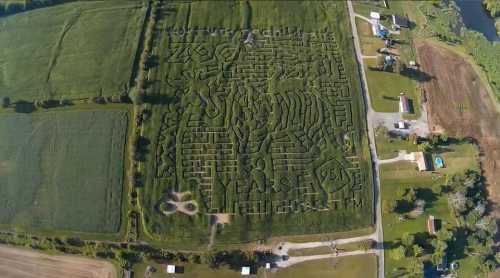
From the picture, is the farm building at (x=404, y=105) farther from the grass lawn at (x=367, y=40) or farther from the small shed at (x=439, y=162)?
the grass lawn at (x=367, y=40)

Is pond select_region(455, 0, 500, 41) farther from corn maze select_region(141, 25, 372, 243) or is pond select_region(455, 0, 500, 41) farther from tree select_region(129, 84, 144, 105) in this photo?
tree select_region(129, 84, 144, 105)

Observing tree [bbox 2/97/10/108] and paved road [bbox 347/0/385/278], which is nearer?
paved road [bbox 347/0/385/278]

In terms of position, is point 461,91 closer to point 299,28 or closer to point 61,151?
point 299,28

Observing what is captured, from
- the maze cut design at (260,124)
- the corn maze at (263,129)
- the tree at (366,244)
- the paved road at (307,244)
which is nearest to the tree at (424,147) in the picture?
the corn maze at (263,129)

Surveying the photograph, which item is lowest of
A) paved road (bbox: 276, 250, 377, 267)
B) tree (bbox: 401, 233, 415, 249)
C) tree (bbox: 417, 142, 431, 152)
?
paved road (bbox: 276, 250, 377, 267)

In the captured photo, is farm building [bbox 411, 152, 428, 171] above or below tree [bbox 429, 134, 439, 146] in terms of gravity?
below

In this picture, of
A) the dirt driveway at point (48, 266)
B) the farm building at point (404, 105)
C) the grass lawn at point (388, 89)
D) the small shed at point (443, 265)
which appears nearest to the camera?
the dirt driveway at point (48, 266)

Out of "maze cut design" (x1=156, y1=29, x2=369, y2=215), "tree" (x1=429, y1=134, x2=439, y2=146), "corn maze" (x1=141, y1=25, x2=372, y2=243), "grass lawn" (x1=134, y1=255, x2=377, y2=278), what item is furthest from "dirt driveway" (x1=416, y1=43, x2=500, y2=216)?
"grass lawn" (x1=134, y1=255, x2=377, y2=278)

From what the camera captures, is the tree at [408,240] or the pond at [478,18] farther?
the pond at [478,18]
